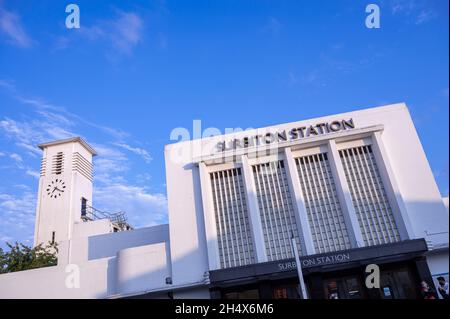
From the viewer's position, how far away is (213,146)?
78.8 ft

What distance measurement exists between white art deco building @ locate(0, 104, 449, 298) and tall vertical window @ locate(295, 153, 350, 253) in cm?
6

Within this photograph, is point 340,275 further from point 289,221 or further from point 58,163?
point 58,163

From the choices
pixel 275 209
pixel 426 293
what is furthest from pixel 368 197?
pixel 426 293

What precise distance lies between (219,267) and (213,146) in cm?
760

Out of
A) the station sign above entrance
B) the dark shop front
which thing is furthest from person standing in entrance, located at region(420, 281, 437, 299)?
the station sign above entrance

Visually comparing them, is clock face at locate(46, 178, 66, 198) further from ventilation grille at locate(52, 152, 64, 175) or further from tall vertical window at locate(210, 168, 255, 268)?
tall vertical window at locate(210, 168, 255, 268)

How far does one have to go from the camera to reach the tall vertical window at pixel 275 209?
2139 cm

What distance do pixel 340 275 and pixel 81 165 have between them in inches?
1253

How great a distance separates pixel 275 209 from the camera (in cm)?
2231
